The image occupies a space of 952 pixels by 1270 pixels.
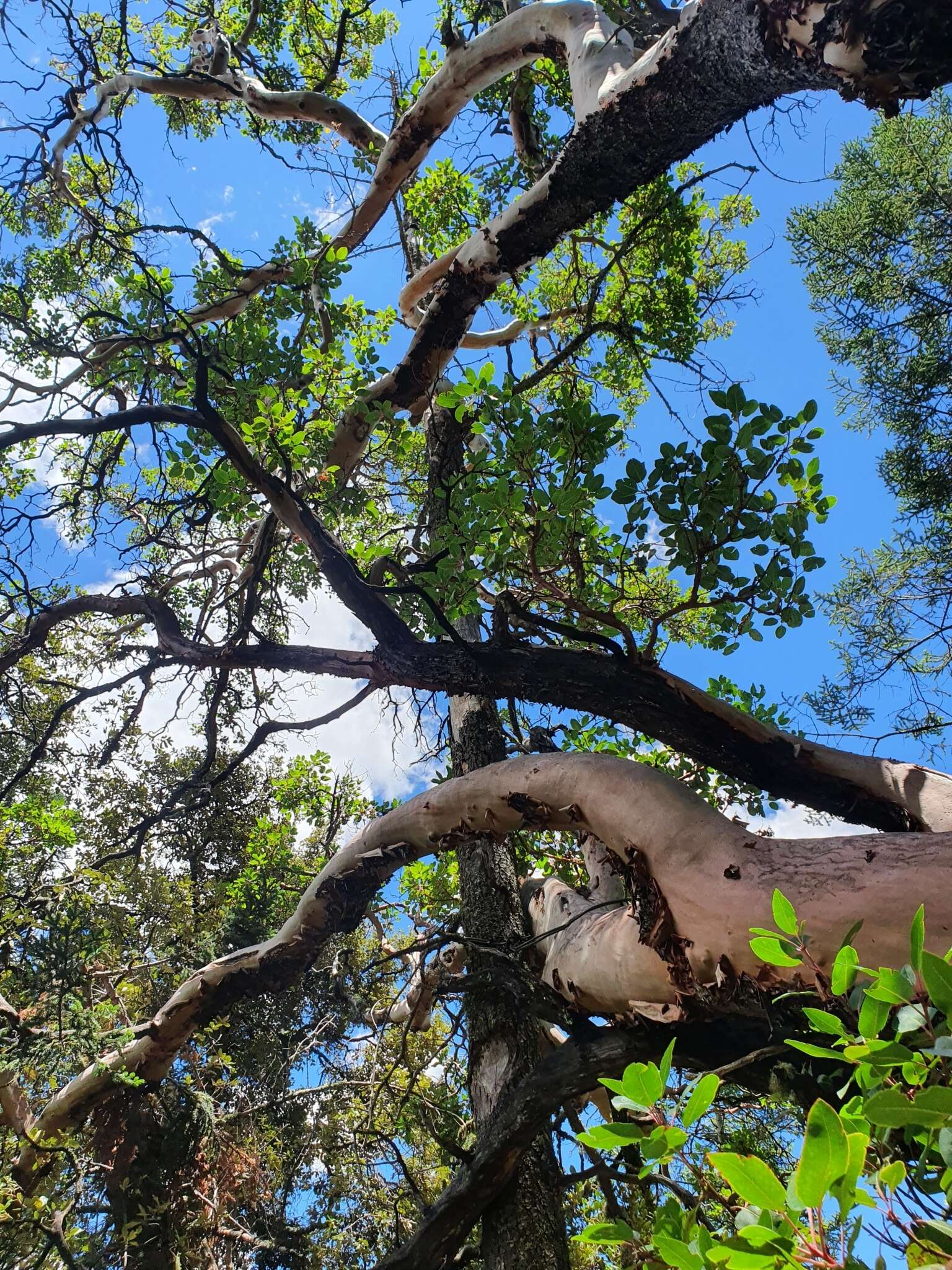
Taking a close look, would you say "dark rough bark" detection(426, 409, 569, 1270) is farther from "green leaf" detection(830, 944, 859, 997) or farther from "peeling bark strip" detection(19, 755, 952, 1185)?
"green leaf" detection(830, 944, 859, 997)

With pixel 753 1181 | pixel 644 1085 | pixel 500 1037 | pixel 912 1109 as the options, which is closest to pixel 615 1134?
pixel 644 1085

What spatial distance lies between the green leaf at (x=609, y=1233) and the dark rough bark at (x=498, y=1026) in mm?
2284

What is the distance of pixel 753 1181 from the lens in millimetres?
732

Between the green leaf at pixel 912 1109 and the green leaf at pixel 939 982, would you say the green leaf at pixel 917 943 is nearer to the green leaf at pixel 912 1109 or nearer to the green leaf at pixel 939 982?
the green leaf at pixel 939 982

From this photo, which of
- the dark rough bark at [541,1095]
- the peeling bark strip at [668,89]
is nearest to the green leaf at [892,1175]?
the dark rough bark at [541,1095]

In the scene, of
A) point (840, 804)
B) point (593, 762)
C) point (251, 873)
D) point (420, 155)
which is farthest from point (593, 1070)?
point (420, 155)

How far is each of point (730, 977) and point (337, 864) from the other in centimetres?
261

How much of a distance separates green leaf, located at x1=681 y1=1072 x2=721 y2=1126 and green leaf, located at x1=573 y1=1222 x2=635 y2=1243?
0.65 ft

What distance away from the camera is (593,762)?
9.71 feet

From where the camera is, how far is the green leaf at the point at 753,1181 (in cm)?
72

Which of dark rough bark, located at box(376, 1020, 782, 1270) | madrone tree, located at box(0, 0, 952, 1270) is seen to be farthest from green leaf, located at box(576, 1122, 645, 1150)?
dark rough bark, located at box(376, 1020, 782, 1270)

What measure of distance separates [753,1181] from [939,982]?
1.01 ft

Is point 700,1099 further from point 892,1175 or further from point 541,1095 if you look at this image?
point 541,1095

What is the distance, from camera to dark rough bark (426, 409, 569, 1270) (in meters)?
3.06
